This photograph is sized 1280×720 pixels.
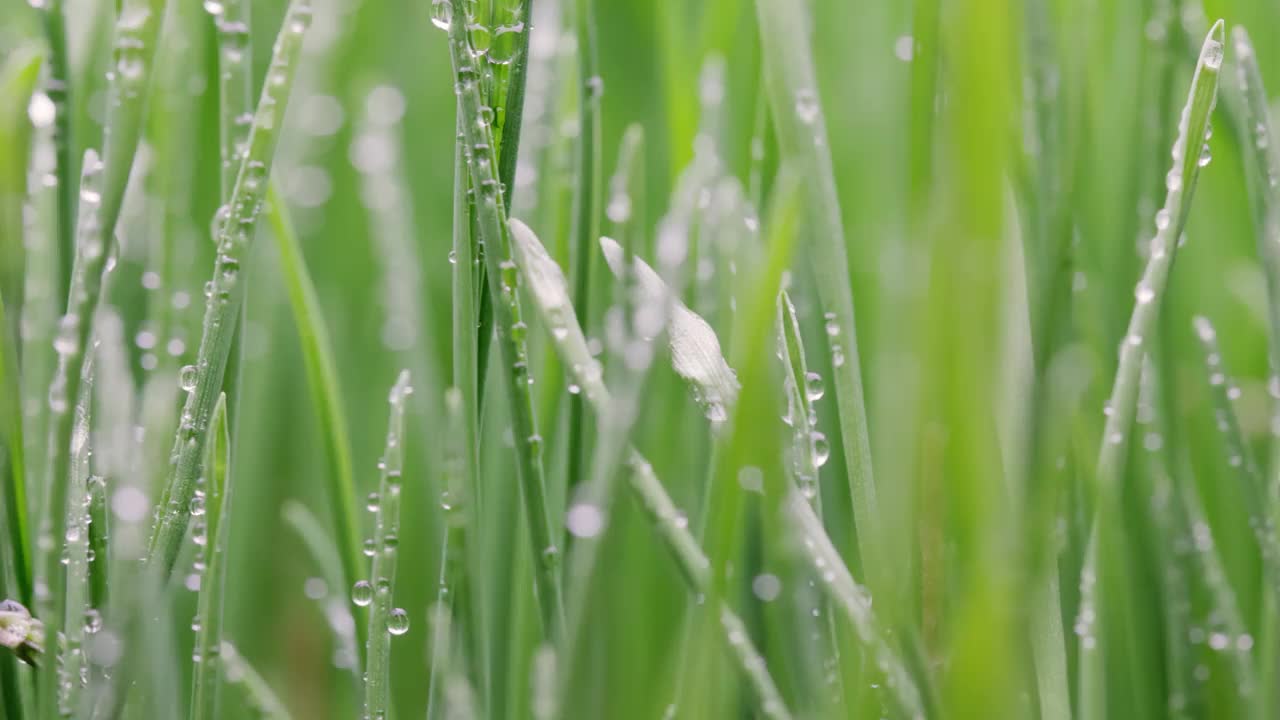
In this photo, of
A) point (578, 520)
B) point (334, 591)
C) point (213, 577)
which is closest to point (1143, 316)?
point (578, 520)

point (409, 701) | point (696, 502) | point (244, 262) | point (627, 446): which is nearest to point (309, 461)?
point (409, 701)

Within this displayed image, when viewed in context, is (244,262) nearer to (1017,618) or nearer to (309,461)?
(1017,618)

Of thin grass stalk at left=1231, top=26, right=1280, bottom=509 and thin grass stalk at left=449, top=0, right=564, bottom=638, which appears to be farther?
thin grass stalk at left=1231, top=26, right=1280, bottom=509

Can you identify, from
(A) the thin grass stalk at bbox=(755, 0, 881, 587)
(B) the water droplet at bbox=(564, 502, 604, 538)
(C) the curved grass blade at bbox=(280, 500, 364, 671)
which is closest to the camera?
(A) the thin grass stalk at bbox=(755, 0, 881, 587)

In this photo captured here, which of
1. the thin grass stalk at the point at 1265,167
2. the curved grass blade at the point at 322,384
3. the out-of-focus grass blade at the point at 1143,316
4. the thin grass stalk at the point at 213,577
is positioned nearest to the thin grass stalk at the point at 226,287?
the thin grass stalk at the point at 213,577

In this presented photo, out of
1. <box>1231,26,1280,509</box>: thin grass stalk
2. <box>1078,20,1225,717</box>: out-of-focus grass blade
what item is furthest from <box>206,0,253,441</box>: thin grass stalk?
<box>1231,26,1280,509</box>: thin grass stalk

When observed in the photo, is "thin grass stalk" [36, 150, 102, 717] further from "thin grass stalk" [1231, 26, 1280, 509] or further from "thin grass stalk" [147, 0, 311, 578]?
"thin grass stalk" [1231, 26, 1280, 509]

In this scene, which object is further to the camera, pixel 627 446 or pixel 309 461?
pixel 309 461
